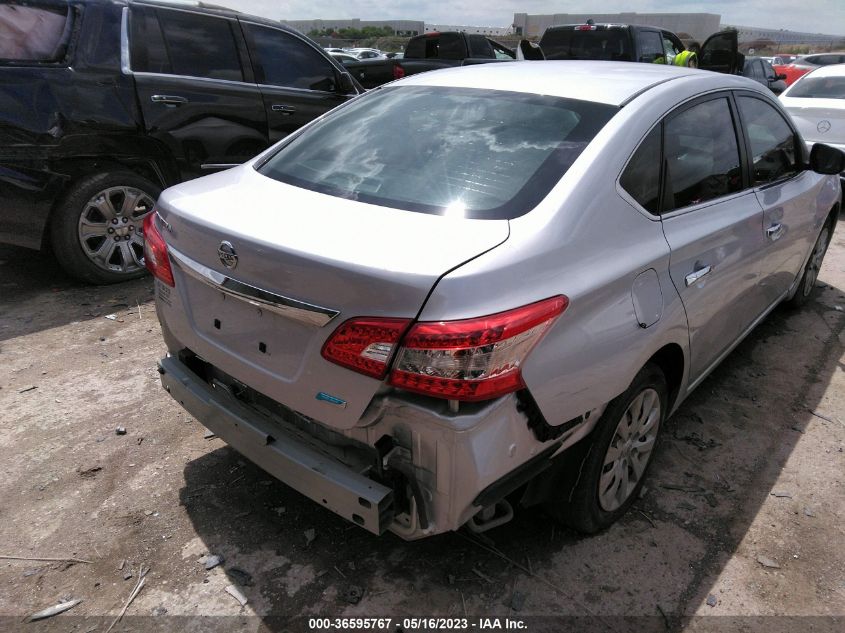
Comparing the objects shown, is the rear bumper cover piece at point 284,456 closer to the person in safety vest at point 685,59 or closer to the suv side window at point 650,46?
the person in safety vest at point 685,59

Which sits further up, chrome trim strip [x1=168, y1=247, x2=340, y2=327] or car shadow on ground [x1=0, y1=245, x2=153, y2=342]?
chrome trim strip [x1=168, y1=247, x2=340, y2=327]

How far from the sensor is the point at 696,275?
8.36 ft

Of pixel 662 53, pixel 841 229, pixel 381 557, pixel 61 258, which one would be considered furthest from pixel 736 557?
pixel 662 53

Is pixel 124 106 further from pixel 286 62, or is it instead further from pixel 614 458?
pixel 614 458

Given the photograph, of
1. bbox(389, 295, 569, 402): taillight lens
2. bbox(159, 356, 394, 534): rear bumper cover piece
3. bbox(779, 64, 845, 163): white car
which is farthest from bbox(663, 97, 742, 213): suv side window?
bbox(779, 64, 845, 163): white car

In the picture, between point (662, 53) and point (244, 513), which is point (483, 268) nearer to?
point (244, 513)

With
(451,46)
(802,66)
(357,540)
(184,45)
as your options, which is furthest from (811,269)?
(802,66)

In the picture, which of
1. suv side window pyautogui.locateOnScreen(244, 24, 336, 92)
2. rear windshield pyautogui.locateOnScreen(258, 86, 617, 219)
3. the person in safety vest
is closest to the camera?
rear windshield pyautogui.locateOnScreen(258, 86, 617, 219)

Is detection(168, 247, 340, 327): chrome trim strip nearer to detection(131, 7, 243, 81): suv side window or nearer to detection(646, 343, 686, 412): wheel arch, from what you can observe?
detection(646, 343, 686, 412): wheel arch

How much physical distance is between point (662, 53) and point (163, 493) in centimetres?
1115

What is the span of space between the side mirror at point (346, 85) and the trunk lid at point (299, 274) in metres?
3.96

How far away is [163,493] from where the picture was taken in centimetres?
270

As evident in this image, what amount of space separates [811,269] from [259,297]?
451cm

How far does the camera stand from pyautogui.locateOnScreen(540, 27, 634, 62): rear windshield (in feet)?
34.2
